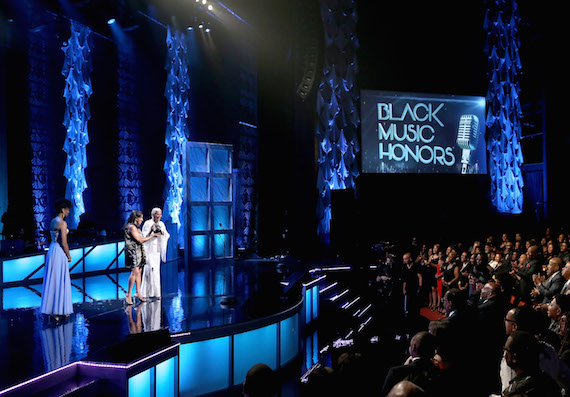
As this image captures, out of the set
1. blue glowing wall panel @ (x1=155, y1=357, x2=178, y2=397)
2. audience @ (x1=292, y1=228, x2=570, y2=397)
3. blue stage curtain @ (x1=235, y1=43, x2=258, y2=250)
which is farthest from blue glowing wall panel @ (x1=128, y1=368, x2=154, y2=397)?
blue stage curtain @ (x1=235, y1=43, x2=258, y2=250)

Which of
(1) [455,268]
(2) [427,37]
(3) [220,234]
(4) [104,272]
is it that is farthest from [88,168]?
(2) [427,37]

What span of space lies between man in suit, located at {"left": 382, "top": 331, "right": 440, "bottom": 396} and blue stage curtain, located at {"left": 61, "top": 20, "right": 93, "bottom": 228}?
9079mm

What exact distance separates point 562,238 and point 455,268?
10.8 feet

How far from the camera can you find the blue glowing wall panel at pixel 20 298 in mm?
6164

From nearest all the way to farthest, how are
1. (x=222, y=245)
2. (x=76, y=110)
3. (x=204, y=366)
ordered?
(x=204, y=366) < (x=76, y=110) < (x=222, y=245)

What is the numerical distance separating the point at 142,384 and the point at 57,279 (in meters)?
2.20

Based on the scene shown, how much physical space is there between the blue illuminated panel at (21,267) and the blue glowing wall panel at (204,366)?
452cm

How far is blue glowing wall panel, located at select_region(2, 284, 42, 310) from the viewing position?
616 cm

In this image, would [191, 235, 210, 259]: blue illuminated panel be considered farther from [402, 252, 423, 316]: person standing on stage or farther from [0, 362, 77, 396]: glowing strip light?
[0, 362, 77, 396]: glowing strip light

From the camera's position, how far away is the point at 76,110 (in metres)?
10.1

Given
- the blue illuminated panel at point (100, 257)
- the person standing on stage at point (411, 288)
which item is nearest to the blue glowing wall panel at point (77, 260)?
the blue illuminated panel at point (100, 257)

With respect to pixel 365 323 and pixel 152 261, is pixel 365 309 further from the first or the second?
pixel 152 261

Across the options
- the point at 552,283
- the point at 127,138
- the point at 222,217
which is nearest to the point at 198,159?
the point at 222,217

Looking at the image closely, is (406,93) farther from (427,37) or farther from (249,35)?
(249,35)
